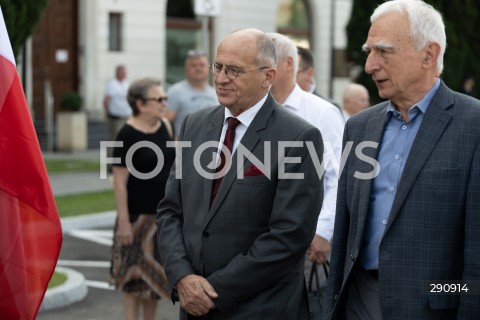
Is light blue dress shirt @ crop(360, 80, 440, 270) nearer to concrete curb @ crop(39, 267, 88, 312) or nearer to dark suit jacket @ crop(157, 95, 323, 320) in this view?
dark suit jacket @ crop(157, 95, 323, 320)

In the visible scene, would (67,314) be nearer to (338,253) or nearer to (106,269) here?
(106,269)

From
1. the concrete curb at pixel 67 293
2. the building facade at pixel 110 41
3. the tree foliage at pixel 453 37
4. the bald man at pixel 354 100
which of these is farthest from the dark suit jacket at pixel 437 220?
the building facade at pixel 110 41

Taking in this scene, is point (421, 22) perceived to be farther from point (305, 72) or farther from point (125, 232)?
point (125, 232)

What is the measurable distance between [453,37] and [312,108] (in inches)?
451

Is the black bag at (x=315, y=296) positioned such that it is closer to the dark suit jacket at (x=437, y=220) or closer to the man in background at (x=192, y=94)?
the dark suit jacket at (x=437, y=220)

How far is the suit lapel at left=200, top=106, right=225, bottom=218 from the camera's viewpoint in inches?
172

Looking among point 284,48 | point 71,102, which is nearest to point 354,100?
point 284,48

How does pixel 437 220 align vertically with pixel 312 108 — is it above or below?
below

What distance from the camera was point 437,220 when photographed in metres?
3.73

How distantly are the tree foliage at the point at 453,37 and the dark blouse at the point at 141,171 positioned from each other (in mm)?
8936

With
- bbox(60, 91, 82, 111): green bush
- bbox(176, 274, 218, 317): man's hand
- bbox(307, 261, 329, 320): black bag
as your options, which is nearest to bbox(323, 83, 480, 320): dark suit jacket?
bbox(176, 274, 218, 317): man's hand

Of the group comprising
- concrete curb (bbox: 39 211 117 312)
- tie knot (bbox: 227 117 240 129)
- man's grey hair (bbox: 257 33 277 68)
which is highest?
man's grey hair (bbox: 257 33 277 68)

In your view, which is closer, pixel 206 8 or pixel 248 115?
pixel 248 115

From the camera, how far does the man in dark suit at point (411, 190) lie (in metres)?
3.71
